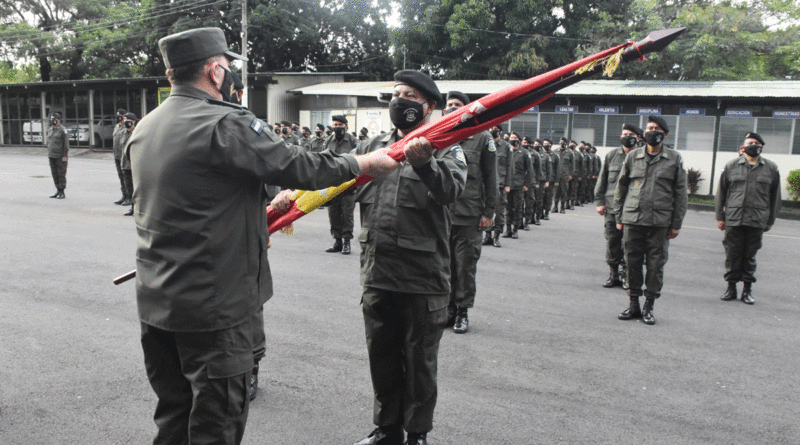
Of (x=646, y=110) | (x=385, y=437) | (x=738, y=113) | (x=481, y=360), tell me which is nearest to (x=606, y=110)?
(x=646, y=110)

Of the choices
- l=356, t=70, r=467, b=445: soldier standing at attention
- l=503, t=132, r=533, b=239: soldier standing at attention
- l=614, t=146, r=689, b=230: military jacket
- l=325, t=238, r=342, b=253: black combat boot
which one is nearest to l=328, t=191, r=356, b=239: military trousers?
l=325, t=238, r=342, b=253: black combat boot

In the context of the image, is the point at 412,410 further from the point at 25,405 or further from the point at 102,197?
the point at 102,197

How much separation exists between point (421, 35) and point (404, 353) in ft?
106

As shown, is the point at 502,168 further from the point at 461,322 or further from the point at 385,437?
the point at 385,437

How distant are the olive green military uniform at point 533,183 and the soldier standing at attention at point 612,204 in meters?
4.02

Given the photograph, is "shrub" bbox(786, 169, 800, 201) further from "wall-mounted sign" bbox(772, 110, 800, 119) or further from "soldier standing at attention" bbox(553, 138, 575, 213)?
"soldier standing at attention" bbox(553, 138, 575, 213)

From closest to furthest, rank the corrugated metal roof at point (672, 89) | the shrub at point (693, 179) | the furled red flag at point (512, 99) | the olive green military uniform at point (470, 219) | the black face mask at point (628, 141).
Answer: the furled red flag at point (512, 99) < the olive green military uniform at point (470, 219) < the black face mask at point (628, 141) < the corrugated metal roof at point (672, 89) < the shrub at point (693, 179)

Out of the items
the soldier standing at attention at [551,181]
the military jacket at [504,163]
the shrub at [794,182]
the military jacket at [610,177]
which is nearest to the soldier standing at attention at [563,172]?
the soldier standing at attention at [551,181]

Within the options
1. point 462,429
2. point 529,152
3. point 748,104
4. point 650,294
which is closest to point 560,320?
point 650,294

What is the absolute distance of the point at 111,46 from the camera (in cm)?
4244

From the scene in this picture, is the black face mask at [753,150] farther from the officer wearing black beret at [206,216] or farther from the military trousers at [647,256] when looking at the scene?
the officer wearing black beret at [206,216]

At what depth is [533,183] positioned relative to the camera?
13.7 m

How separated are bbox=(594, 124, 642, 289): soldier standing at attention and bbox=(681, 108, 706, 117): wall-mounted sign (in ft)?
47.2

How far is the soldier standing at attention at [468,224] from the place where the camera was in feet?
19.7
